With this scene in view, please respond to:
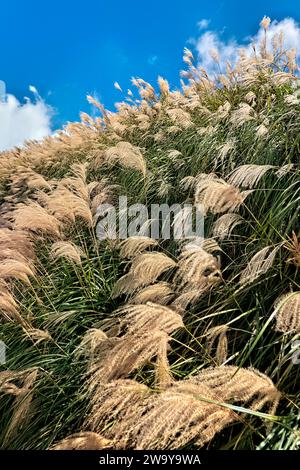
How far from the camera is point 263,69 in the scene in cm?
552

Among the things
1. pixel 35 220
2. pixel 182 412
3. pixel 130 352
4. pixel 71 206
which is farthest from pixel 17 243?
pixel 182 412

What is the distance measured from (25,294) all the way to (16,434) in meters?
1.58

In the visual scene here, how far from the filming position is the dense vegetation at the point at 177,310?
177 cm

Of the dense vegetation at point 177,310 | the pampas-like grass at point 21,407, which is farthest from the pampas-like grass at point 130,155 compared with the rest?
the pampas-like grass at point 21,407

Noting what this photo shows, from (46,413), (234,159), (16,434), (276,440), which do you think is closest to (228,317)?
(276,440)

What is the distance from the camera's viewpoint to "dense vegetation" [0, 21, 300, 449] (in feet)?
5.80

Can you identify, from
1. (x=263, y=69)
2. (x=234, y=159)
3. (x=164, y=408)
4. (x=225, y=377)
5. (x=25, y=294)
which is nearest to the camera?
(x=164, y=408)

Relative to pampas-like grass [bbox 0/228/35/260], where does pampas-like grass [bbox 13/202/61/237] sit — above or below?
above

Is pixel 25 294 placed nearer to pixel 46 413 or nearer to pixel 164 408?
pixel 46 413

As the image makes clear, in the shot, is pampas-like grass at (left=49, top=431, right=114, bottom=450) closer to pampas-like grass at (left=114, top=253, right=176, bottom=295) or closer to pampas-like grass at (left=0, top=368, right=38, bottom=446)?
pampas-like grass at (left=0, top=368, right=38, bottom=446)

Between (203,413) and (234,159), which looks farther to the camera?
(234,159)

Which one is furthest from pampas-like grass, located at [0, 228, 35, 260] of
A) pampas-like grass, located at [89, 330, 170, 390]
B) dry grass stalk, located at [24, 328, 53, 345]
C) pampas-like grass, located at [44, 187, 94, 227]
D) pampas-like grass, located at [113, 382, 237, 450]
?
pampas-like grass, located at [113, 382, 237, 450]

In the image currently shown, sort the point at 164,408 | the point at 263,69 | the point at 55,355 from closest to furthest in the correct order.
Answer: the point at 164,408
the point at 55,355
the point at 263,69

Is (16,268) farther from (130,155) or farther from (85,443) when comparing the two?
(85,443)
